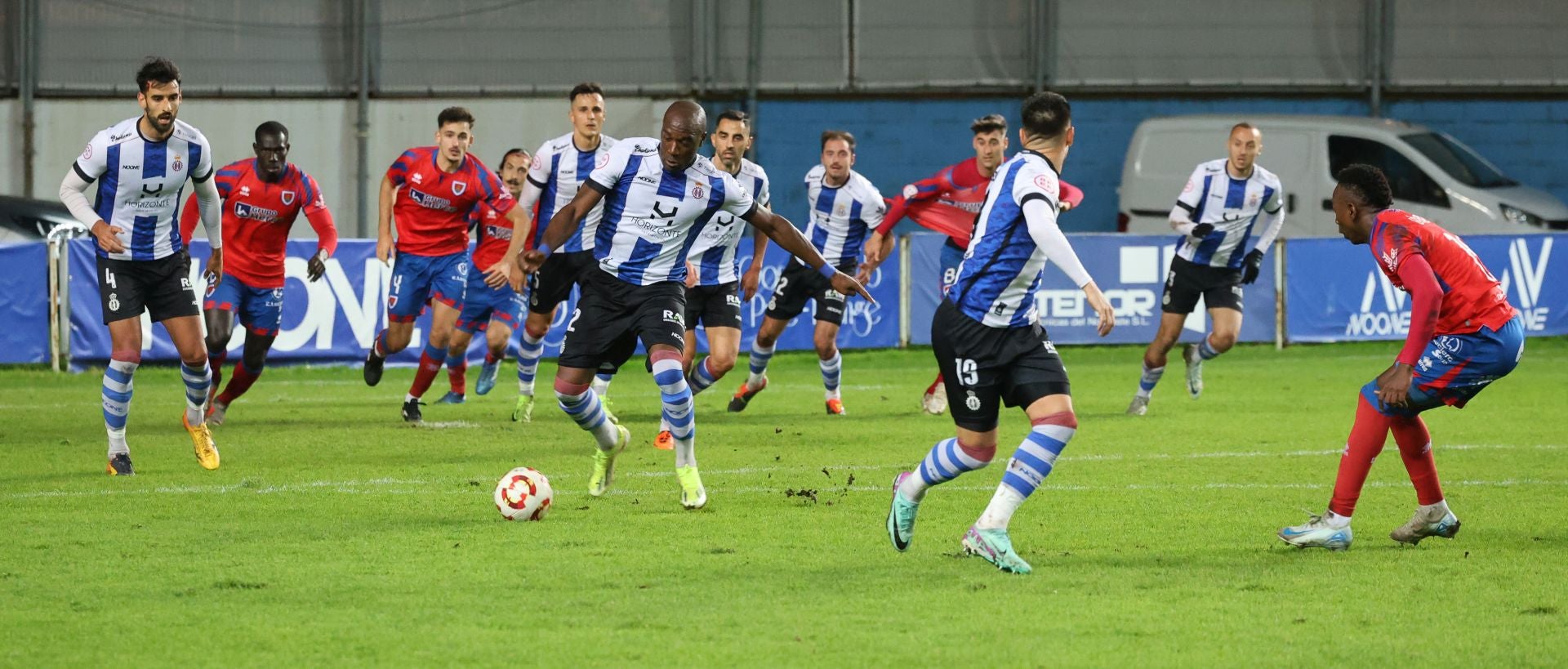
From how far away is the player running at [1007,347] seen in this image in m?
6.85

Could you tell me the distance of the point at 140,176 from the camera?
Result: 31.6 ft

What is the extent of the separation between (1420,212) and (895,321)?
702 centimetres

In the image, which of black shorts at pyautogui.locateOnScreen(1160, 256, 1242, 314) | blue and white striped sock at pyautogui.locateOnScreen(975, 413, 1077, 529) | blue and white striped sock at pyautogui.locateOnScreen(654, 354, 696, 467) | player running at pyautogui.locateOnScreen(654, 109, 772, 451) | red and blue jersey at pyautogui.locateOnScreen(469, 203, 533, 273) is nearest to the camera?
blue and white striped sock at pyautogui.locateOnScreen(975, 413, 1077, 529)

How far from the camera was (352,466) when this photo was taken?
10.4 m

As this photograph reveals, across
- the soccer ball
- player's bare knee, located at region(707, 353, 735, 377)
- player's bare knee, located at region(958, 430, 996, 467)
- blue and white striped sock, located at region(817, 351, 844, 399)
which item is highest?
player's bare knee, located at region(958, 430, 996, 467)

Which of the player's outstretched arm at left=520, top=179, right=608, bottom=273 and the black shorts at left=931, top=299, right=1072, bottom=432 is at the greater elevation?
the player's outstretched arm at left=520, top=179, right=608, bottom=273

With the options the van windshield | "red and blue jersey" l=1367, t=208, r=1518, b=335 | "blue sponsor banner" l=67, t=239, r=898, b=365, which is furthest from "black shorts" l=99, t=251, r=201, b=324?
the van windshield

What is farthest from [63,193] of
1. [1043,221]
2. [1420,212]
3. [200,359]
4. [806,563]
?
[1420,212]

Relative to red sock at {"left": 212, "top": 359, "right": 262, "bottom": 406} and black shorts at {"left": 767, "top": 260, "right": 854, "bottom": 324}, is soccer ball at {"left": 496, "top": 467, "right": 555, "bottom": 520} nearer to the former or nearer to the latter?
red sock at {"left": 212, "top": 359, "right": 262, "bottom": 406}

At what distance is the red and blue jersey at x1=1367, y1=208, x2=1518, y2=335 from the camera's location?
7051 millimetres

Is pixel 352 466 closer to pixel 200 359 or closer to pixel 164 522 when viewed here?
pixel 200 359

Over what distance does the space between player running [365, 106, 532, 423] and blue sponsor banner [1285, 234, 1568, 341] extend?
10032 millimetres

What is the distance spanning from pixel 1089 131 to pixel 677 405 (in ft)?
55.6

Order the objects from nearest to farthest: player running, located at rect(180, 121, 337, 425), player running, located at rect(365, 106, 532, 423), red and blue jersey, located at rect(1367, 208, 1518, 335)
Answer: red and blue jersey, located at rect(1367, 208, 1518, 335) < player running, located at rect(180, 121, 337, 425) < player running, located at rect(365, 106, 532, 423)
